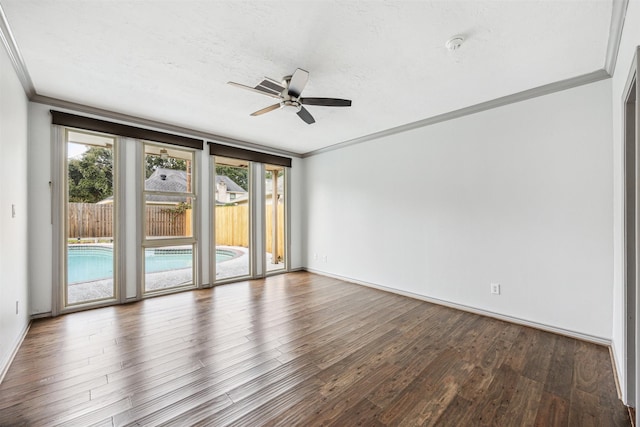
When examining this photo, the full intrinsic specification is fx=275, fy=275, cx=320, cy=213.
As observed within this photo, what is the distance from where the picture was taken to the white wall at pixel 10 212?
7.01 feet

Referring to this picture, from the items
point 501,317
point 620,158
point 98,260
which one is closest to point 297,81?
point 620,158

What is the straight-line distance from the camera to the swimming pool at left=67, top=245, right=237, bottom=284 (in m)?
3.53

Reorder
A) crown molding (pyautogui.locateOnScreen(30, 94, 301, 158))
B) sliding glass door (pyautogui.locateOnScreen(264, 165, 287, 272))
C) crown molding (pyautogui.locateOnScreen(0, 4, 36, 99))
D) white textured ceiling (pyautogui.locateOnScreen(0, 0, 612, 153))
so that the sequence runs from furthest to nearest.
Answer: sliding glass door (pyautogui.locateOnScreen(264, 165, 287, 272)), crown molding (pyautogui.locateOnScreen(30, 94, 301, 158)), crown molding (pyautogui.locateOnScreen(0, 4, 36, 99)), white textured ceiling (pyautogui.locateOnScreen(0, 0, 612, 153))

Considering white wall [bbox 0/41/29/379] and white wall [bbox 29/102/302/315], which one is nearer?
white wall [bbox 0/41/29/379]

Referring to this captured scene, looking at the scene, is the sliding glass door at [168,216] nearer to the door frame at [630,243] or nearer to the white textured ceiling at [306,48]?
the white textured ceiling at [306,48]

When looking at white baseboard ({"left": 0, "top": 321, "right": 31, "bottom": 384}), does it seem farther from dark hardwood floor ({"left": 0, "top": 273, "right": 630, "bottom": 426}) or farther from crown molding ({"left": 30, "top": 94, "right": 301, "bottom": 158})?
crown molding ({"left": 30, "top": 94, "right": 301, "bottom": 158})

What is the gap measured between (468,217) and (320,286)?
253cm

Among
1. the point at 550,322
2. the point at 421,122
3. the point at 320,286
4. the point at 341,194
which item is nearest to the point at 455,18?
the point at 421,122

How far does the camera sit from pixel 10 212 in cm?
235

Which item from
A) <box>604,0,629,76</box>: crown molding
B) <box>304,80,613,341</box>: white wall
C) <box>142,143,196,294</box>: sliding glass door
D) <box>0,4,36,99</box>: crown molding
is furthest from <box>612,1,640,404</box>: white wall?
<box>142,143,196,294</box>: sliding glass door

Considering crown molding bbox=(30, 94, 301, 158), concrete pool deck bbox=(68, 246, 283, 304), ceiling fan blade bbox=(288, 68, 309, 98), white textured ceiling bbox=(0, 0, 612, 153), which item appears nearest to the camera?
white textured ceiling bbox=(0, 0, 612, 153)

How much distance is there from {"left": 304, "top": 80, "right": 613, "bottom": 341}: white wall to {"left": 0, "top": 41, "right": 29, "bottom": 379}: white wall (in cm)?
416

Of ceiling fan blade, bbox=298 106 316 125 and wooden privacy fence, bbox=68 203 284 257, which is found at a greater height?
ceiling fan blade, bbox=298 106 316 125

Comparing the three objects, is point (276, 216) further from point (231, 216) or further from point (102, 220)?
point (102, 220)
